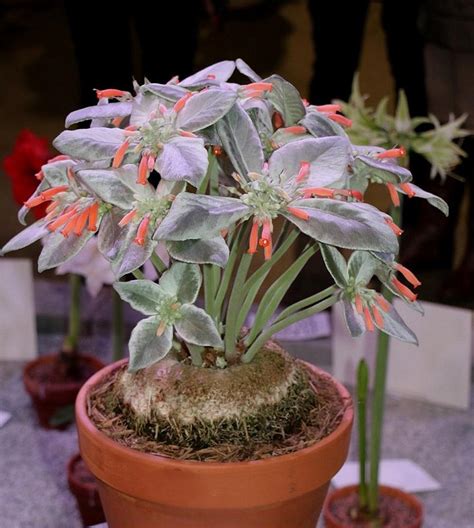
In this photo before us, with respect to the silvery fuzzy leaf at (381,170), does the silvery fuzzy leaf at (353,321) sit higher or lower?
lower

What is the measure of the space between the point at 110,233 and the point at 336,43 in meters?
0.97

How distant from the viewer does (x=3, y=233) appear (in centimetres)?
166

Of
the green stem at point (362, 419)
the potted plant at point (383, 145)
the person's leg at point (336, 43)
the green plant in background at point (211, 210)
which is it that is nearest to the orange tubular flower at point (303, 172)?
the green plant in background at point (211, 210)

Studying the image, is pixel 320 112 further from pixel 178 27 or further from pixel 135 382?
pixel 178 27

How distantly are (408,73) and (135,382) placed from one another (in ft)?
3.18

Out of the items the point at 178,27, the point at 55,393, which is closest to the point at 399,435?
the point at 55,393

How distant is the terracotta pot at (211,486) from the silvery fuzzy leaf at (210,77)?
260 mm

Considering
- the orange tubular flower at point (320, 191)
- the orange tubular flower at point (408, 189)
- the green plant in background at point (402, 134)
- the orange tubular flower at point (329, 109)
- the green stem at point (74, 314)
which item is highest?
the orange tubular flower at point (329, 109)

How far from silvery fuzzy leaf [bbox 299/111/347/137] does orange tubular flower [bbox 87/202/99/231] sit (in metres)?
0.16

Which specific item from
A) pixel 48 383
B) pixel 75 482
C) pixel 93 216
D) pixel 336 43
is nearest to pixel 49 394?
pixel 48 383

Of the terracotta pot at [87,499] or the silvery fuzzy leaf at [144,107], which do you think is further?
the terracotta pot at [87,499]

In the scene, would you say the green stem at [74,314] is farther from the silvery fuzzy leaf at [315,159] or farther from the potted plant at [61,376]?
the silvery fuzzy leaf at [315,159]

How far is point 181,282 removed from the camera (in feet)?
1.91

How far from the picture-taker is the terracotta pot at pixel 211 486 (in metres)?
0.56
